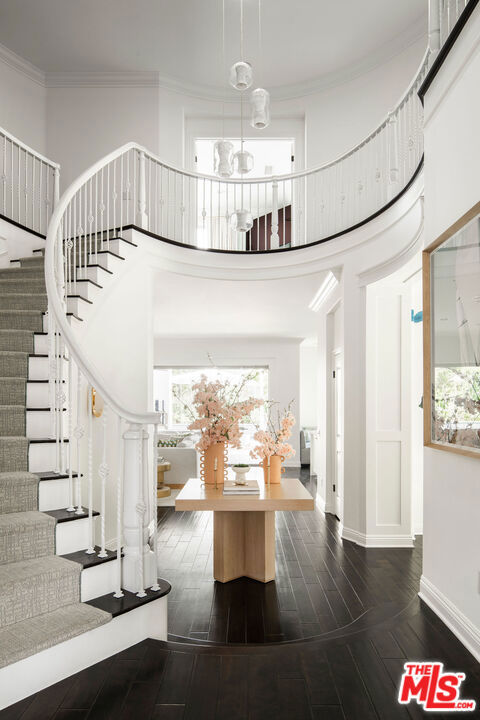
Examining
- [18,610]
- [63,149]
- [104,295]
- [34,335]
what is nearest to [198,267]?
[104,295]

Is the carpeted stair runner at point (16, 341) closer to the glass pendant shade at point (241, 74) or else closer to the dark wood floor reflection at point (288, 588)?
the dark wood floor reflection at point (288, 588)

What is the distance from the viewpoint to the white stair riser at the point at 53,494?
2.70m

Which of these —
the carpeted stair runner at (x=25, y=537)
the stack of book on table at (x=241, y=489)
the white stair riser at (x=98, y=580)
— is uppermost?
the carpeted stair runner at (x=25, y=537)

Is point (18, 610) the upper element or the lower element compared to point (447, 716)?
upper

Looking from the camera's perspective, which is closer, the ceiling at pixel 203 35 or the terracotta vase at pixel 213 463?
the terracotta vase at pixel 213 463

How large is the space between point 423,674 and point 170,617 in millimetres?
1674

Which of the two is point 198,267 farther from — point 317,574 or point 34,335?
point 317,574

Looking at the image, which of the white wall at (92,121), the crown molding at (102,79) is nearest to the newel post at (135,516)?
the white wall at (92,121)

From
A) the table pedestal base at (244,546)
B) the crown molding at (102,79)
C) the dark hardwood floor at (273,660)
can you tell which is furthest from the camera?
the crown molding at (102,79)

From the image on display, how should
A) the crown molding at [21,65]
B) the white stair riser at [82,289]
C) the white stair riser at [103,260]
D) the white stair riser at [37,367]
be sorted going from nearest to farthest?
the white stair riser at [37,367], the white stair riser at [82,289], the white stair riser at [103,260], the crown molding at [21,65]

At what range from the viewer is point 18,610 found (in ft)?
7.03

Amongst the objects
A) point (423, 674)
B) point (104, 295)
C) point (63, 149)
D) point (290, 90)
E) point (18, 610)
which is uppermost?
point (290, 90)

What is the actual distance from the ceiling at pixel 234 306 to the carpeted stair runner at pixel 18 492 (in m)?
3.67

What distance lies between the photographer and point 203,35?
648cm
